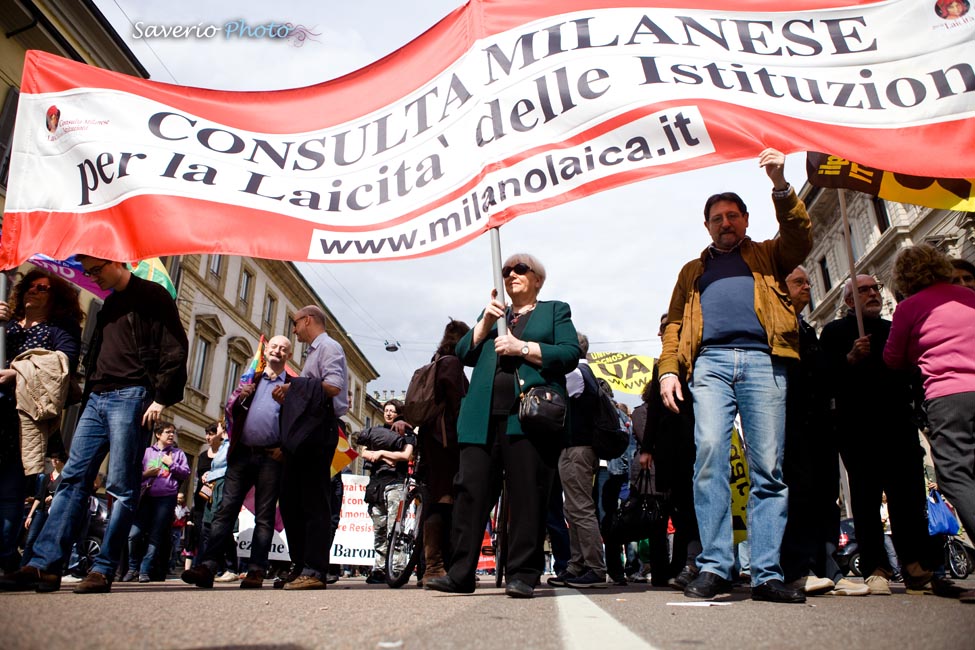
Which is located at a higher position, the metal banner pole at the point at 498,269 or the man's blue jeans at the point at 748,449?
the metal banner pole at the point at 498,269

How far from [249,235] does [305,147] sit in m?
0.65

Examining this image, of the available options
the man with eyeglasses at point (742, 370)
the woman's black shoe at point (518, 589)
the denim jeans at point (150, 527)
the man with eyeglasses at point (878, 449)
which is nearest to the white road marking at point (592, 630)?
the woman's black shoe at point (518, 589)

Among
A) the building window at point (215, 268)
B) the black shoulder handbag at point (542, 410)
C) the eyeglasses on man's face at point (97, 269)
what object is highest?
the building window at point (215, 268)

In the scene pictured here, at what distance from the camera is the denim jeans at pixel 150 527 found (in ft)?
21.4

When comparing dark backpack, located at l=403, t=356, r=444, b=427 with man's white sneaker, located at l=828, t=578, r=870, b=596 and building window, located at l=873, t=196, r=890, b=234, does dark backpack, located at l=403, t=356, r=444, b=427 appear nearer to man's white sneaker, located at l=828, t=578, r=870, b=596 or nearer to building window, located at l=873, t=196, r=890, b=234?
man's white sneaker, located at l=828, t=578, r=870, b=596

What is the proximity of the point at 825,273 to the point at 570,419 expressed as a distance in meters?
34.8

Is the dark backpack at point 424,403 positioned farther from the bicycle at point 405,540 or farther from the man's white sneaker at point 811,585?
the man's white sneaker at point 811,585

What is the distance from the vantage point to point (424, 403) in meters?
4.79

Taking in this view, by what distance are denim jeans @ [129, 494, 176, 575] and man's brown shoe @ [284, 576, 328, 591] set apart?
2.95 m

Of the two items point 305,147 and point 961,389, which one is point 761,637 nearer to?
point 961,389

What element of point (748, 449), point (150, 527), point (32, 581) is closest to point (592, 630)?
point (748, 449)

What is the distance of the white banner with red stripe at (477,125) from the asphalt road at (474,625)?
1.81 m

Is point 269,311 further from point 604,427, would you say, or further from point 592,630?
point 592,630

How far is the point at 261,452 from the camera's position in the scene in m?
4.73
